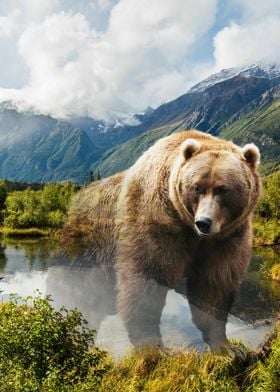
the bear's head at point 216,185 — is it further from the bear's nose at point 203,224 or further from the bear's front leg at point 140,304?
the bear's front leg at point 140,304

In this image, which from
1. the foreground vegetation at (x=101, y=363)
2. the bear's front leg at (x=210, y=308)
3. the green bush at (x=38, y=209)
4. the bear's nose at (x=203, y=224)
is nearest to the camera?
the bear's nose at (x=203, y=224)

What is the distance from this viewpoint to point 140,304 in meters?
5.25

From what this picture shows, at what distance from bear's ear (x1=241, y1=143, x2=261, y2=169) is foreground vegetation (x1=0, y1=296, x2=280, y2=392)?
2595mm

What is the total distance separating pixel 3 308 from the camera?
661 centimetres

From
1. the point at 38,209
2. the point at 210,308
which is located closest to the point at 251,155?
the point at 210,308

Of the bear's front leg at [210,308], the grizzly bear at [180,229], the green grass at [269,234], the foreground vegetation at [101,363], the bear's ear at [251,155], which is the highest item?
the bear's ear at [251,155]

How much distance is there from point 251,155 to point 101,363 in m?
3.49

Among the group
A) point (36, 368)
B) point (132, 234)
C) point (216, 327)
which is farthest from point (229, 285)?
point (36, 368)

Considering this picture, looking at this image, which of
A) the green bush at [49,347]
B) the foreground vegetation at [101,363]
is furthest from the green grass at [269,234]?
the green bush at [49,347]

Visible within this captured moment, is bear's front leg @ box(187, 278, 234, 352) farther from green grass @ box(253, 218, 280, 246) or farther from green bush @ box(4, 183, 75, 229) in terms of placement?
green grass @ box(253, 218, 280, 246)

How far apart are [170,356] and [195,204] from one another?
7.81 feet

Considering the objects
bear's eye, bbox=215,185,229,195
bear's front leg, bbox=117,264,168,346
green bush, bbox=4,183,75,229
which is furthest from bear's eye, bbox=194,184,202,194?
green bush, bbox=4,183,75,229

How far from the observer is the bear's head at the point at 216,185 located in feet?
14.4

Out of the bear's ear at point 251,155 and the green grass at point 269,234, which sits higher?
the bear's ear at point 251,155
